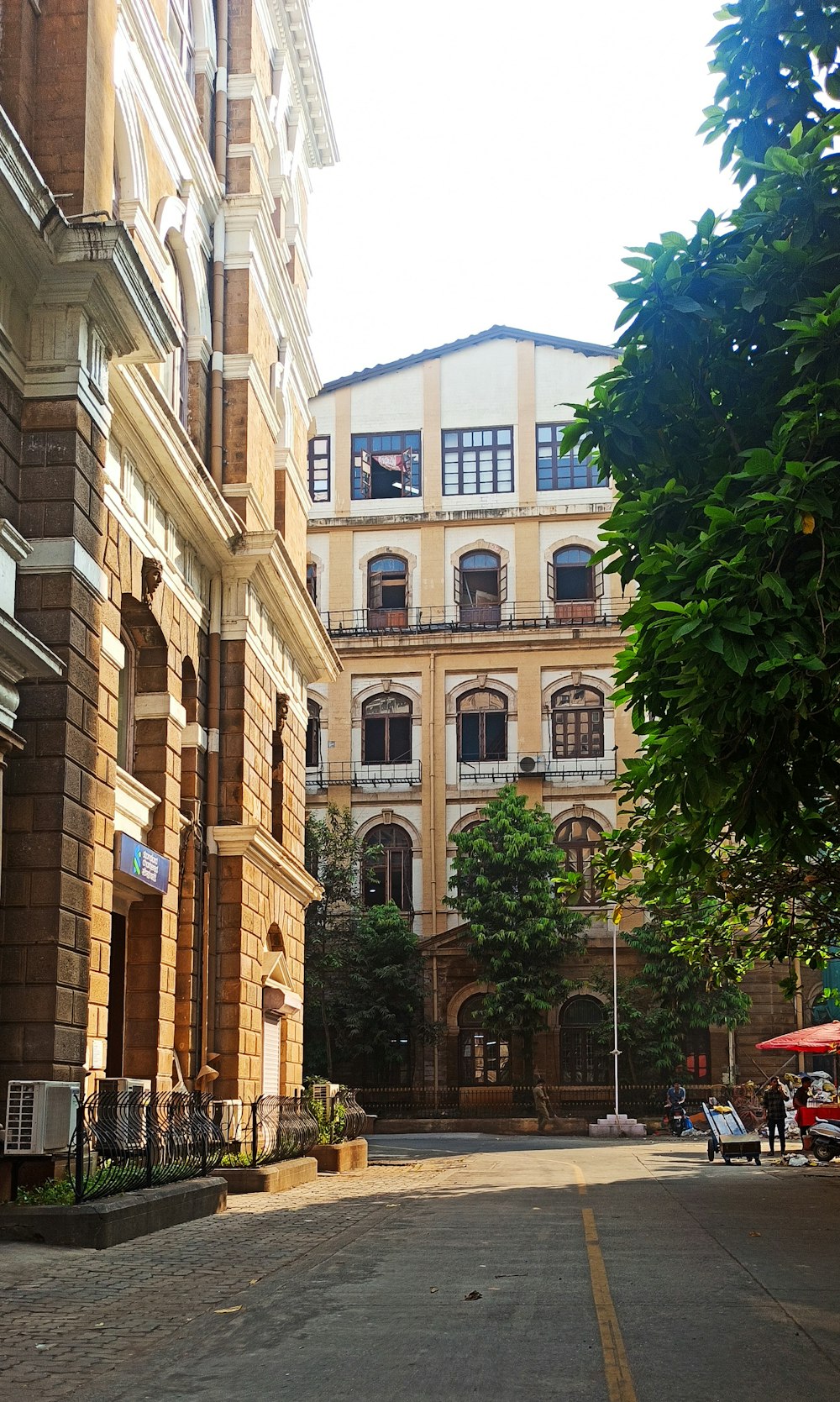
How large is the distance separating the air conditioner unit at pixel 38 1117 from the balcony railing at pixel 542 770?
38526mm

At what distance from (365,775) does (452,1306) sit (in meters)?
43.8

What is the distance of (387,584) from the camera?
5597 centimetres

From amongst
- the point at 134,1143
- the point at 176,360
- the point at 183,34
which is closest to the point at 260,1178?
the point at 134,1143

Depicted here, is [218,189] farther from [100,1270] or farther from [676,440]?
[100,1270]

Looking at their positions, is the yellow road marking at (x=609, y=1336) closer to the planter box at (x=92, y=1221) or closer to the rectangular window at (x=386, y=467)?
the planter box at (x=92, y=1221)

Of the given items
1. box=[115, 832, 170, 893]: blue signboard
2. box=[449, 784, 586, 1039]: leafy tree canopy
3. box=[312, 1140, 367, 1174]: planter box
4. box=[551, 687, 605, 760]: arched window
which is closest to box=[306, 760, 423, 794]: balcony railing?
box=[551, 687, 605, 760]: arched window

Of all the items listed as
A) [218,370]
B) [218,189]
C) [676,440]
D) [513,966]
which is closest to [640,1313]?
[676,440]

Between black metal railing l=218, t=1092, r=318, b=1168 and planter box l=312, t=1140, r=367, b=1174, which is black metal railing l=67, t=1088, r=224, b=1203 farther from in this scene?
planter box l=312, t=1140, r=367, b=1174

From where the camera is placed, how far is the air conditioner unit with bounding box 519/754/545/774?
5272cm

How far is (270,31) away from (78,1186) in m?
Result: 24.4

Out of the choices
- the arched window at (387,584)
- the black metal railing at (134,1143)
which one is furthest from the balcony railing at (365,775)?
the black metal railing at (134,1143)

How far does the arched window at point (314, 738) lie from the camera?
5412cm

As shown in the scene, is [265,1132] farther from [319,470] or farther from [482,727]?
[319,470]

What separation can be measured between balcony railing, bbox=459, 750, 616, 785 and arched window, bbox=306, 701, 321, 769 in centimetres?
506
